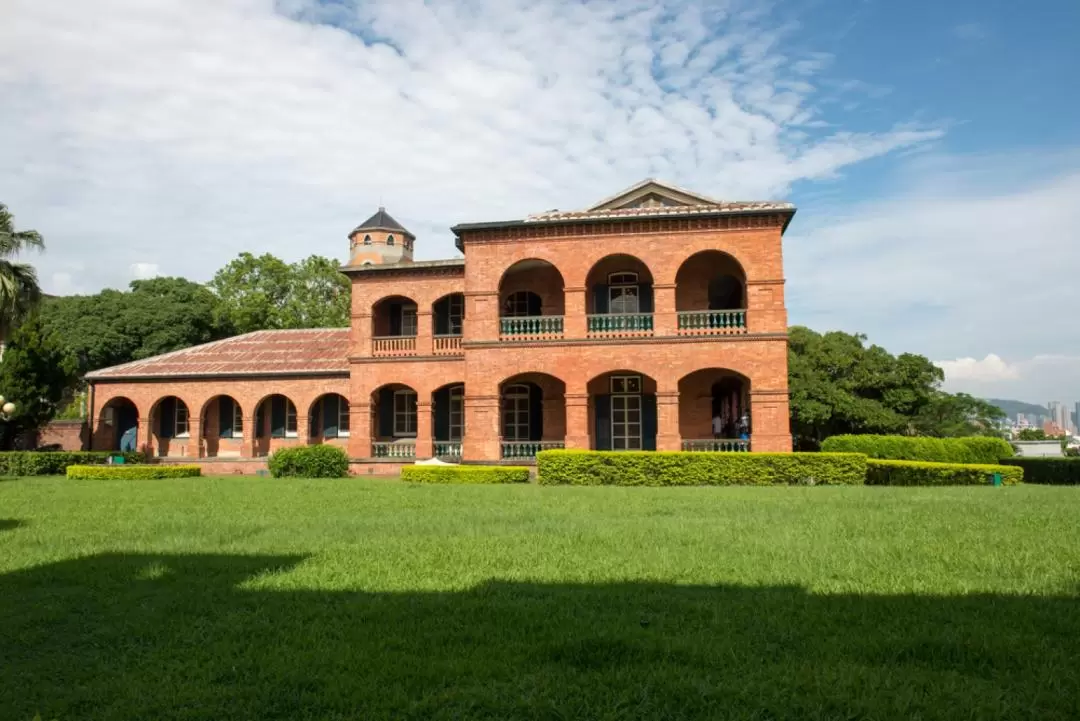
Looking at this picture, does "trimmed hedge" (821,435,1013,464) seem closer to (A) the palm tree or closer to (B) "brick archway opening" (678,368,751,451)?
(B) "brick archway opening" (678,368,751,451)

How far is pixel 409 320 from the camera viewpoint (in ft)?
89.0

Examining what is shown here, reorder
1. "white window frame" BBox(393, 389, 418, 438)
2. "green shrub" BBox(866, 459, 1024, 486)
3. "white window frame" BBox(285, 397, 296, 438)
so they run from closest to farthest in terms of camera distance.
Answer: "green shrub" BBox(866, 459, 1024, 486), "white window frame" BBox(393, 389, 418, 438), "white window frame" BBox(285, 397, 296, 438)

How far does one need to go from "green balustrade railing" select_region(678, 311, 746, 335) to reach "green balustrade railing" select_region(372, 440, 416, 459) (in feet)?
31.7

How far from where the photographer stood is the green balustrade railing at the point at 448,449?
2528 centimetres

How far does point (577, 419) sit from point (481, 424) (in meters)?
2.88

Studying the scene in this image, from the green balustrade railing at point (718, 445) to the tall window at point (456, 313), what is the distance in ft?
28.6

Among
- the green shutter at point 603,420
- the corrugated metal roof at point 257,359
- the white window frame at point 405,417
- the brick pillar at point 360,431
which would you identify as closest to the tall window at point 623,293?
the green shutter at point 603,420

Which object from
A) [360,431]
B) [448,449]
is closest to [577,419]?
[448,449]

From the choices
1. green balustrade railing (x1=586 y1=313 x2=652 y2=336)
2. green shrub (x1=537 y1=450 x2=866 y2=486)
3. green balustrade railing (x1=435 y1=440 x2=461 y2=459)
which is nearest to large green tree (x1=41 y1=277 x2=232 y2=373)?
green balustrade railing (x1=435 y1=440 x2=461 y2=459)

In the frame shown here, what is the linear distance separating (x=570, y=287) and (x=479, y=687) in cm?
1906

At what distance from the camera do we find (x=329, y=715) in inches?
156

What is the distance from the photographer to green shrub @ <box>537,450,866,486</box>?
18766 mm

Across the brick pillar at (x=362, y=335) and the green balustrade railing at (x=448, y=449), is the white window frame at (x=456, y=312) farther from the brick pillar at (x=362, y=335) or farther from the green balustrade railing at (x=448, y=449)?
the green balustrade railing at (x=448, y=449)

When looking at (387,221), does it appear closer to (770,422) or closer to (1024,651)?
(770,422)
